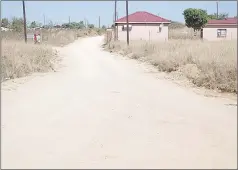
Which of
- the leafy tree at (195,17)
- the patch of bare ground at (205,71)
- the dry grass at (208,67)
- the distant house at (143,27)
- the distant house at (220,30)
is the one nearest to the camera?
the patch of bare ground at (205,71)

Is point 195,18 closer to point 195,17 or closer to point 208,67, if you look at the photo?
point 195,17

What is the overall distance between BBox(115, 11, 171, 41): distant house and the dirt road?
35.0 m

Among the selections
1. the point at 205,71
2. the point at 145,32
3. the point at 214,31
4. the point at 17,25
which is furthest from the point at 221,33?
the point at 205,71

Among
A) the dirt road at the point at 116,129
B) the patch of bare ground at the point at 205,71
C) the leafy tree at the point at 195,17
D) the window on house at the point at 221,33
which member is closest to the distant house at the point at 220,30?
the window on house at the point at 221,33

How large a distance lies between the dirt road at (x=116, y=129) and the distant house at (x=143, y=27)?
35.0 meters

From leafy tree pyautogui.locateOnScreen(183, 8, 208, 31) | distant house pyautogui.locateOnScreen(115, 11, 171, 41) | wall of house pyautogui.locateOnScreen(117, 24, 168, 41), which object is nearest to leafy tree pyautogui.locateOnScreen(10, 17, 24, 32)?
distant house pyautogui.locateOnScreen(115, 11, 171, 41)

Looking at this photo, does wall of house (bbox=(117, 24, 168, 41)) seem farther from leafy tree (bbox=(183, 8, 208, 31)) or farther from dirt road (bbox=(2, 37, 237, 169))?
dirt road (bbox=(2, 37, 237, 169))

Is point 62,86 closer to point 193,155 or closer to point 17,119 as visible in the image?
point 17,119

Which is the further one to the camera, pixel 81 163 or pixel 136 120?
pixel 136 120

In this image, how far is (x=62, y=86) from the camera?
38.5 ft

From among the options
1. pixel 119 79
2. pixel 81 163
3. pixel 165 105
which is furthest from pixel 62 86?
pixel 81 163

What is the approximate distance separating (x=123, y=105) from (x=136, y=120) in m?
1.45

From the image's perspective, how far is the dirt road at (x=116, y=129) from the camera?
532 centimetres

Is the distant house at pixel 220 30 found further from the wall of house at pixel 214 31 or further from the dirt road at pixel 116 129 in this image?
the dirt road at pixel 116 129
